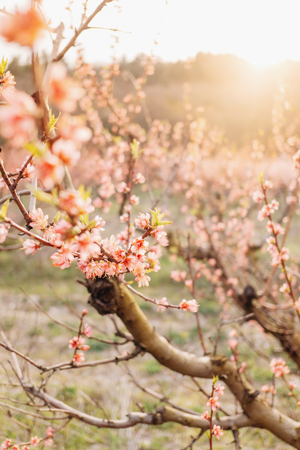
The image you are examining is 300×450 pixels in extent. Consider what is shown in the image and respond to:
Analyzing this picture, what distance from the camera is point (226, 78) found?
2955 cm

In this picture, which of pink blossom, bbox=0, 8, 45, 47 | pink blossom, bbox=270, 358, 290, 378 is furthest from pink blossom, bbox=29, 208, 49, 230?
pink blossom, bbox=270, 358, 290, 378

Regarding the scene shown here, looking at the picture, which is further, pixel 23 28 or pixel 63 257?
pixel 63 257

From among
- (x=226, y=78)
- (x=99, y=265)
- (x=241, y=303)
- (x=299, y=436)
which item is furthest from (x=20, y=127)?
Answer: (x=226, y=78)

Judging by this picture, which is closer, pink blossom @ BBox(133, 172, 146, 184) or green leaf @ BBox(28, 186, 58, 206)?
green leaf @ BBox(28, 186, 58, 206)

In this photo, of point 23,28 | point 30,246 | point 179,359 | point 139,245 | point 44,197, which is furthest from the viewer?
point 179,359

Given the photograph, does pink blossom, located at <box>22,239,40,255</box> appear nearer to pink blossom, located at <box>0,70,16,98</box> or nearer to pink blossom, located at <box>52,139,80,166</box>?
pink blossom, located at <box>52,139,80,166</box>

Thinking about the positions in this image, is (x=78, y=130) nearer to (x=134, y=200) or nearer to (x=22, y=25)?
(x=22, y=25)

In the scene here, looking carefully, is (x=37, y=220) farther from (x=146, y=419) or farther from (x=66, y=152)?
(x=146, y=419)

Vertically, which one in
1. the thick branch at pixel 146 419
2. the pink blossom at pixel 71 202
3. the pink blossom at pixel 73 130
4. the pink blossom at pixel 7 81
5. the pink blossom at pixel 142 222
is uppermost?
the pink blossom at pixel 7 81

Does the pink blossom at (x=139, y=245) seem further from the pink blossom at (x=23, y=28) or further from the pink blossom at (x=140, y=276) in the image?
the pink blossom at (x=23, y=28)

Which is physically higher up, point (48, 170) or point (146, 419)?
point (48, 170)

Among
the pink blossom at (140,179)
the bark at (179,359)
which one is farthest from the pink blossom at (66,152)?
the pink blossom at (140,179)

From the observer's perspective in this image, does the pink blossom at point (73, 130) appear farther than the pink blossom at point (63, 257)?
No

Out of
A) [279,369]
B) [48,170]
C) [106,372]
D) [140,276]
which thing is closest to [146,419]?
[279,369]
